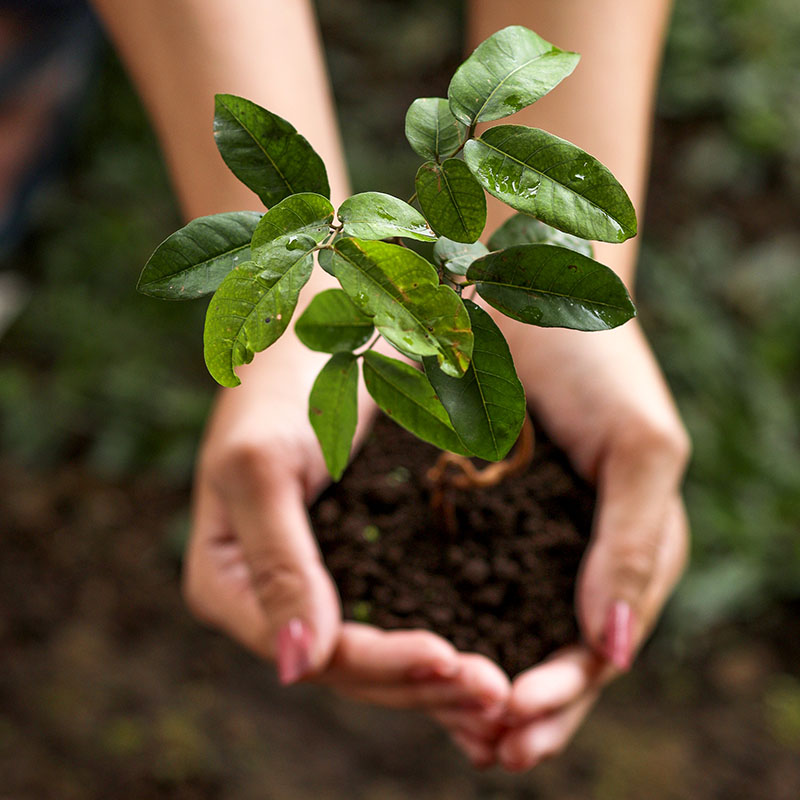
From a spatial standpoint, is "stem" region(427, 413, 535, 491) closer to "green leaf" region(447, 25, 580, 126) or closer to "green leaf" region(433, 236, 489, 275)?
"green leaf" region(433, 236, 489, 275)

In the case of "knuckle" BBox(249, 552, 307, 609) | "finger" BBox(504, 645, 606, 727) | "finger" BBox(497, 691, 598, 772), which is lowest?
"finger" BBox(497, 691, 598, 772)

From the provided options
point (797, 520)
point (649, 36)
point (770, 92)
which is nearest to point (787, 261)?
point (770, 92)

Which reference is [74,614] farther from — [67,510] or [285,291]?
[285,291]

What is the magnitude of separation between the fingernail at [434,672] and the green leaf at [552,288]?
21.8 inches

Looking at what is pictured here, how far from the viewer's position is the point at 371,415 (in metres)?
1.29

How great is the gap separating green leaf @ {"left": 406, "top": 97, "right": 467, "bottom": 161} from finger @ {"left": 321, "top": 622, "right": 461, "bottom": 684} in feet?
2.15

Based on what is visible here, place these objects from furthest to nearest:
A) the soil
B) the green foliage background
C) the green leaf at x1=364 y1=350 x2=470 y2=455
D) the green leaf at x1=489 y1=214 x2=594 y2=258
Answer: the green foliage background → the soil → the green leaf at x1=489 y1=214 x2=594 y2=258 → the green leaf at x1=364 y1=350 x2=470 y2=455

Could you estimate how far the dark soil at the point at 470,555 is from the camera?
115cm

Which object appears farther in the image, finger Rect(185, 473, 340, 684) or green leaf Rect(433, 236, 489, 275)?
finger Rect(185, 473, 340, 684)

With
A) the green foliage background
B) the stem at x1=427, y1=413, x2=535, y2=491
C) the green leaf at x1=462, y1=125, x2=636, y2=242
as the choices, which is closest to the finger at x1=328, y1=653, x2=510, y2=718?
the stem at x1=427, y1=413, x2=535, y2=491

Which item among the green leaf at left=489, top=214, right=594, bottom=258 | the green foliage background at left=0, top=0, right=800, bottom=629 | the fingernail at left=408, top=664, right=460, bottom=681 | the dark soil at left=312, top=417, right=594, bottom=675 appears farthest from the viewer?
the green foliage background at left=0, top=0, right=800, bottom=629

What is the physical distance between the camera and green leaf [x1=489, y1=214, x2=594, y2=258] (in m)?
0.81

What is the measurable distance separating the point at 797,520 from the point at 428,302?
175cm

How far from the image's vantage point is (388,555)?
117cm
